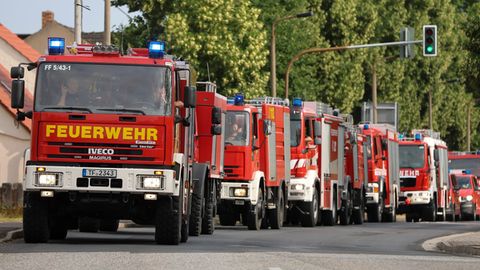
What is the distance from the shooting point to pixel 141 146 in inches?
953

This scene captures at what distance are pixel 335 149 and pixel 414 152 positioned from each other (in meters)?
13.6

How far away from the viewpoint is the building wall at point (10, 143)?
64.5 meters

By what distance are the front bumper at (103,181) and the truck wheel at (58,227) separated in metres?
2.13

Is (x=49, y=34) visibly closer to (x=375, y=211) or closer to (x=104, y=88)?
(x=375, y=211)

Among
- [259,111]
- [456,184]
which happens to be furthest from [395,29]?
[259,111]

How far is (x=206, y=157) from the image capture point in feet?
99.2

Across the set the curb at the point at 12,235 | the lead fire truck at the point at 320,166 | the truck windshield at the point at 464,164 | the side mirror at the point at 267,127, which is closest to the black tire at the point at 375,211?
the lead fire truck at the point at 320,166

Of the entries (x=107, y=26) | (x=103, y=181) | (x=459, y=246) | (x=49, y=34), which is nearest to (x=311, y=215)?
(x=107, y=26)

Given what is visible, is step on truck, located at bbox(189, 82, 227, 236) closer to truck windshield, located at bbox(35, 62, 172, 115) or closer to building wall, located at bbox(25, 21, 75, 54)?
truck windshield, located at bbox(35, 62, 172, 115)

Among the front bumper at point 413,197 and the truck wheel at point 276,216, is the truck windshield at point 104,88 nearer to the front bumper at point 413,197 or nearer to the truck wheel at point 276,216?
the truck wheel at point 276,216

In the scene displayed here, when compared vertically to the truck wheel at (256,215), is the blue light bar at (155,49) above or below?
above

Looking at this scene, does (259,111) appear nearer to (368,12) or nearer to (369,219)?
(369,219)

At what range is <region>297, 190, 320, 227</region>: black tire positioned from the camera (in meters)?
39.7

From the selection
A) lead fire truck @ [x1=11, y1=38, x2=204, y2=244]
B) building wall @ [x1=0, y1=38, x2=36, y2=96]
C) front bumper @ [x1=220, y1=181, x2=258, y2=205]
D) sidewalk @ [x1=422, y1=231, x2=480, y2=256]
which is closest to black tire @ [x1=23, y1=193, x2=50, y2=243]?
lead fire truck @ [x1=11, y1=38, x2=204, y2=244]
